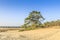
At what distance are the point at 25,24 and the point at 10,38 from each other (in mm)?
18400

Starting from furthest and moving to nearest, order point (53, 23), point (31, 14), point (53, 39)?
point (31, 14)
point (53, 23)
point (53, 39)

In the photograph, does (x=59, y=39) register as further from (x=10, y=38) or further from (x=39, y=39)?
(x=10, y=38)

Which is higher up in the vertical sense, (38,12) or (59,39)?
(38,12)

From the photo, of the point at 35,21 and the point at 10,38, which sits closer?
the point at 10,38

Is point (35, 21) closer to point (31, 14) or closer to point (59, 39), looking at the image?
point (31, 14)

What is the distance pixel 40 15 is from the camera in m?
33.5

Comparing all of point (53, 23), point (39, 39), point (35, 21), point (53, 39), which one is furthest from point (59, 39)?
point (35, 21)

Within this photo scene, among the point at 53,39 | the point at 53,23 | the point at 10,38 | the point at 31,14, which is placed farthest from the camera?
the point at 31,14

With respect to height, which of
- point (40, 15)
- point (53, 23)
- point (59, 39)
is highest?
point (40, 15)

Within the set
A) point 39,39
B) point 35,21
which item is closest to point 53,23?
point 35,21

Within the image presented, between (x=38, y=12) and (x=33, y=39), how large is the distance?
1724 centimetres

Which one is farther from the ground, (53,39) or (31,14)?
(31,14)

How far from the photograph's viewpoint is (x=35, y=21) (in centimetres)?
3303

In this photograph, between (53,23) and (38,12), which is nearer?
(53,23)
